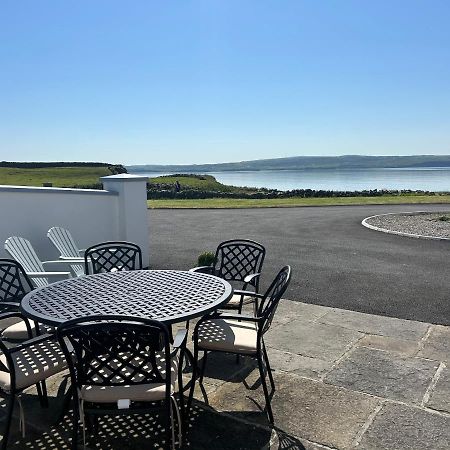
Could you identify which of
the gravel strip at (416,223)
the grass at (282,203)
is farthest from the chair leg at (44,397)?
the grass at (282,203)

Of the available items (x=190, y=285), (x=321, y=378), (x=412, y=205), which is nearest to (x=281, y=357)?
(x=321, y=378)

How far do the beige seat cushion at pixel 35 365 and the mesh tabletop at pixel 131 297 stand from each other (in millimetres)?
295

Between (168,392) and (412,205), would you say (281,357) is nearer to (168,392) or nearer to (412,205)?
(168,392)

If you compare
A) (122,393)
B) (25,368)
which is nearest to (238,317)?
(122,393)

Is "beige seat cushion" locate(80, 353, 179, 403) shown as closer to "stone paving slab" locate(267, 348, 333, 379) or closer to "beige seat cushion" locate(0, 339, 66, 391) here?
"beige seat cushion" locate(0, 339, 66, 391)

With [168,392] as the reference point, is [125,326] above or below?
above

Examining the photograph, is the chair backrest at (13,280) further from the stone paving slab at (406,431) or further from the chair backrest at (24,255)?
the stone paving slab at (406,431)

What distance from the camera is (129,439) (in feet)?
9.34

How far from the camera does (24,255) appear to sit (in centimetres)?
532

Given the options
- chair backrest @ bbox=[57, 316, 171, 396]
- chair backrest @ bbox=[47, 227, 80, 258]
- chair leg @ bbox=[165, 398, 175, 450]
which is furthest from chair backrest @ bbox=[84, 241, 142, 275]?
chair leg @ bbox=[165, 398, 175, 450]

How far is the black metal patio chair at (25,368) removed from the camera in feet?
8.67

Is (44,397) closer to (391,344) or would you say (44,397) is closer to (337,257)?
(391,344)

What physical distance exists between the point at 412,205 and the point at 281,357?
60.1 ft

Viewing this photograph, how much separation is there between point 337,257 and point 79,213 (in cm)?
506
